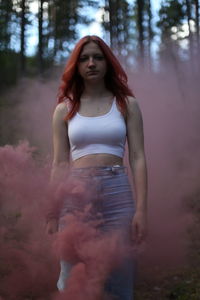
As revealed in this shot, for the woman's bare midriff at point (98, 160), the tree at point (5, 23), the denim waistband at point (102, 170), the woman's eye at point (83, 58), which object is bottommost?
the denim waistband at point (102, 170)

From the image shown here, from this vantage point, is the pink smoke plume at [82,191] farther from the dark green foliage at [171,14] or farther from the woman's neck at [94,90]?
the dark green foliage at [171,14]

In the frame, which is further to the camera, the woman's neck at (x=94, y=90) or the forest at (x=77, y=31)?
the forest at (x=77, y=31)

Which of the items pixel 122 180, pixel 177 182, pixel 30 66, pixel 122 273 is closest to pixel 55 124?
pixel 122 180

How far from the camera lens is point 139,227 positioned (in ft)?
5.72

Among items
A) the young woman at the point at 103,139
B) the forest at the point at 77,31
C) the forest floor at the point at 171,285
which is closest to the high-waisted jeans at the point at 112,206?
the young woman at the point at 103,139

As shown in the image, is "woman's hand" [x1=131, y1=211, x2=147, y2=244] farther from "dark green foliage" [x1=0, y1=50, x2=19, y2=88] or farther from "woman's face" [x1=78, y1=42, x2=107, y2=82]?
"dark green foliage" [x1=0, y1=50, x2=19, y2=88]

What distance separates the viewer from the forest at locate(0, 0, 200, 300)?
2279mm

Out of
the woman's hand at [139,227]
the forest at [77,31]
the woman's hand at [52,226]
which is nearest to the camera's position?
the woman's hand at [139,227]

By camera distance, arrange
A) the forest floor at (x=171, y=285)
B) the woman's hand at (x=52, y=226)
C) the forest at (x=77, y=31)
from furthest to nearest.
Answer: the forest at (x=77, y=31), the forest floor at (x=171, y=285), the woman's hand at (x=52, y=226)

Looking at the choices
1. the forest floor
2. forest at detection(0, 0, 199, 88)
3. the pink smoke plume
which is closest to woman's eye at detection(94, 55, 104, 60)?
Answer: the pink smoke plume

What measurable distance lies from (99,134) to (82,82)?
380 millimetres

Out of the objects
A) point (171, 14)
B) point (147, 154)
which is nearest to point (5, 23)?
point (171, 14)

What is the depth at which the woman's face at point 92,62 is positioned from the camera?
6.13 ft

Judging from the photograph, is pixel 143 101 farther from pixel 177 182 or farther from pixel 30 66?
pixel 30 66
